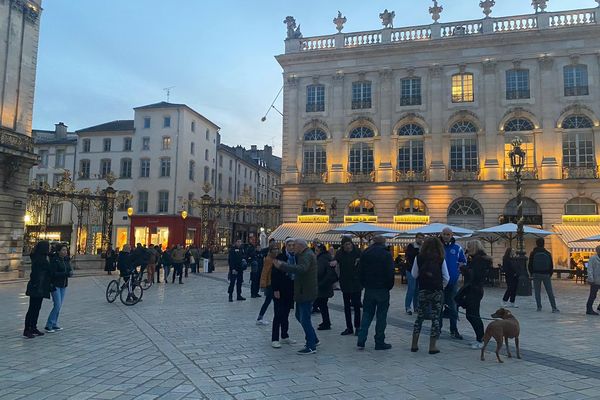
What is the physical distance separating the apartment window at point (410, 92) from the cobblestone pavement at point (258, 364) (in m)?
22.7

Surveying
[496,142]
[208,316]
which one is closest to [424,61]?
[496,142]

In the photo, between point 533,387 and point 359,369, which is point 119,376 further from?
point 533,387

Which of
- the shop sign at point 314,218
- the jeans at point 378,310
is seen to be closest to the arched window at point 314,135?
the shop sign at point 314,218

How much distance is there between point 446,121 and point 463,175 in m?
3.80

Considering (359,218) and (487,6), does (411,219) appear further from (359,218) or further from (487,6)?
(487,6)

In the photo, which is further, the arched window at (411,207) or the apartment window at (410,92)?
the apartment window at (410,92)

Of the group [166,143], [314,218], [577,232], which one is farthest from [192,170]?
[577,232]

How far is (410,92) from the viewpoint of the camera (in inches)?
1260

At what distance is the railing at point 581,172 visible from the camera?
92.1ft

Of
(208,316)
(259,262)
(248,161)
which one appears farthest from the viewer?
(248,161)

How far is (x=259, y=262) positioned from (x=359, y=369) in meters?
8.72

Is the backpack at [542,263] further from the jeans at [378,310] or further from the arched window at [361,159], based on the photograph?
the arched window at [361,159]

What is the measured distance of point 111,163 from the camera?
48438 millimetres

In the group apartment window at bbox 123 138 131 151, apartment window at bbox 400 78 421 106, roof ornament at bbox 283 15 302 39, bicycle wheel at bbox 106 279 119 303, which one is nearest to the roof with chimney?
apartment window at bbox 123 138 131 151
